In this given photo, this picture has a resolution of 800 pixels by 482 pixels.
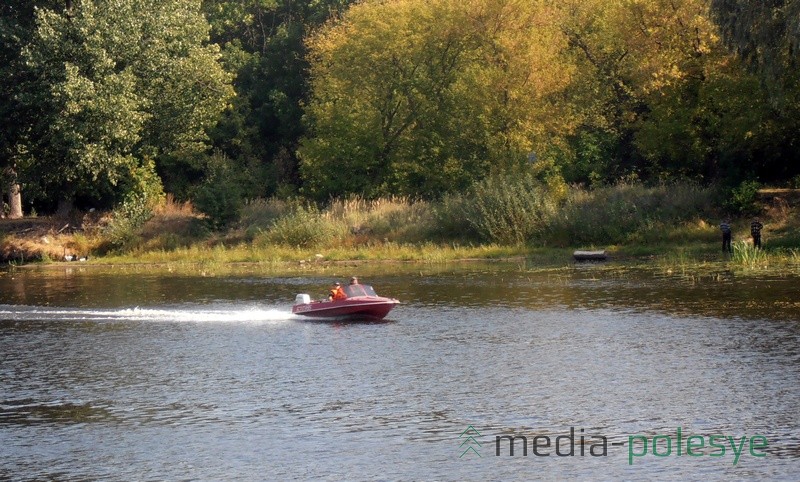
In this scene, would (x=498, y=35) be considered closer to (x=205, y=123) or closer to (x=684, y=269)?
(x=205, y=123)

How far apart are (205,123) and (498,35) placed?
53.8ft

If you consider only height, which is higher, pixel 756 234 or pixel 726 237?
pixel 756 234

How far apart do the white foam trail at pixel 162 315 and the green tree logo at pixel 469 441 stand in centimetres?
1508

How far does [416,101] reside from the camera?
63.5 m

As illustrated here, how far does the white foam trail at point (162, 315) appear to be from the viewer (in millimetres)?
34844

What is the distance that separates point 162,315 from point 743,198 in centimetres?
2807

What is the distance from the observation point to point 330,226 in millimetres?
54875

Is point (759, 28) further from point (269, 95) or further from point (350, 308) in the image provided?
point (269, 95)

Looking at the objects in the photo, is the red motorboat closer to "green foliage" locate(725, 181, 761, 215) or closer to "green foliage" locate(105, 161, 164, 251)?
"green foliage" locate(725, 181, 761, 215)

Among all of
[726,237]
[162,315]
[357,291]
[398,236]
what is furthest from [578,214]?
[162,315]

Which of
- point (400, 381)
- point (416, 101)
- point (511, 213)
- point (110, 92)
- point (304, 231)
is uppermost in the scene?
point (110, 92)

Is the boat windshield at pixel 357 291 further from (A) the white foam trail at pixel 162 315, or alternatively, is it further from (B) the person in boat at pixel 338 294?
(A) the white foam trail at pixel 162 315

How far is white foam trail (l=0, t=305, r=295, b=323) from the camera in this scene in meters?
34.8

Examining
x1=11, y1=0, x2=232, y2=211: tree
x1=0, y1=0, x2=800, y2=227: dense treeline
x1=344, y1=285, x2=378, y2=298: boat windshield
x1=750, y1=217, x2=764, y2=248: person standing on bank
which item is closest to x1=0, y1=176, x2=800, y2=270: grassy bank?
x1=750, y1=217, x2=764, y2=248: person standing on bank
